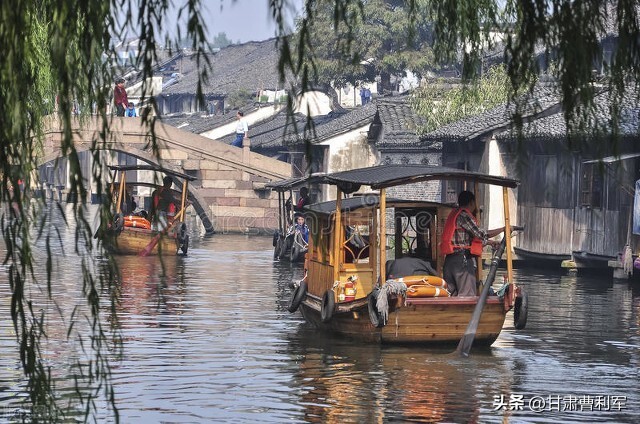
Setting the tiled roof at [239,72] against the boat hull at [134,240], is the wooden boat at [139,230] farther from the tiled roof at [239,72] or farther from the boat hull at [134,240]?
the tiled roof at [239,72]

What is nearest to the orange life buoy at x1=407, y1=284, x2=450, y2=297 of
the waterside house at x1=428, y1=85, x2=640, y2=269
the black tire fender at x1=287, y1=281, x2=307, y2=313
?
the black tire fender at x1=287, y1=281, x2=307, y2=313

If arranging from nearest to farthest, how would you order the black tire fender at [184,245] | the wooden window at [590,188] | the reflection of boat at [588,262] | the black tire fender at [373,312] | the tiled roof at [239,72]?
the black tire fender at [373,312] → the wooden window at [590,188] → the reflection of boat at [588,262] → the black tire fender at [184,245] → the tiled roof at [239,72]

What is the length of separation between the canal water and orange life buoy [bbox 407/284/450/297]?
2.09 ft

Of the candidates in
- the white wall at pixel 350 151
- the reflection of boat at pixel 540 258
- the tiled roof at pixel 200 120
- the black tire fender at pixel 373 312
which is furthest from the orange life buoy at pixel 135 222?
the tiled roof at pixel 200 120

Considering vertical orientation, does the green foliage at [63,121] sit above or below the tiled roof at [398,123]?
Answer: below

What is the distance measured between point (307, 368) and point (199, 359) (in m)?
1.23

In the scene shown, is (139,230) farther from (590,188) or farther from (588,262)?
(590,188)

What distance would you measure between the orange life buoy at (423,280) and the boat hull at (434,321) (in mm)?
276

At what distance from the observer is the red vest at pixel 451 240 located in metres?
14.4

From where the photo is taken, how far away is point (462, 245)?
1460cm

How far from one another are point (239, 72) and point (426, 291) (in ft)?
193

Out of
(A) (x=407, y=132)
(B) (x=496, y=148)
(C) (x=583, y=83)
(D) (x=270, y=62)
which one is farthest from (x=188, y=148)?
(C) (x=583, y=83)

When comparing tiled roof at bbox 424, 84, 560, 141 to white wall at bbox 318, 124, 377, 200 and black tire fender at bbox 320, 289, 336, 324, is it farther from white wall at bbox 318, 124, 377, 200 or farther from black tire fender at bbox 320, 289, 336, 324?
black tire fender at bbox 320, 289, 336, 324

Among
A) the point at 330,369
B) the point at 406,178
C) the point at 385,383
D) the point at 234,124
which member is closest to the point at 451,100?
the point at 406,178
